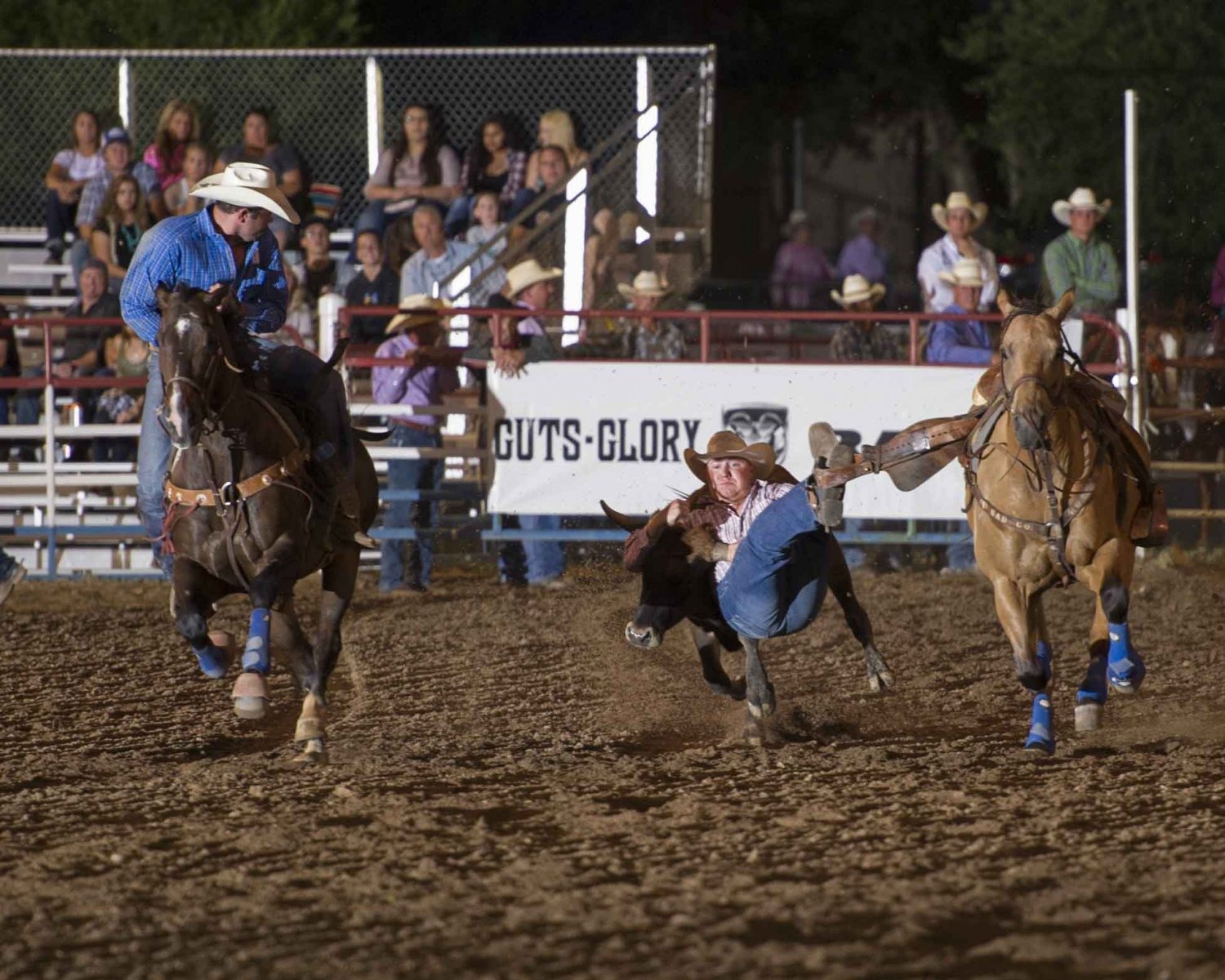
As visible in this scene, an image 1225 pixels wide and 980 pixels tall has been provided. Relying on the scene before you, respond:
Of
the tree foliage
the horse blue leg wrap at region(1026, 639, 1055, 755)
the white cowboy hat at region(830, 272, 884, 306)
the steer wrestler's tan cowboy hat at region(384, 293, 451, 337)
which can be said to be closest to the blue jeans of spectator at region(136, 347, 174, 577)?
the horse blue leg wrap at region(1026, 639, 1055, 755)

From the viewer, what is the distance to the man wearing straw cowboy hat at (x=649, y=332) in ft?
41.5

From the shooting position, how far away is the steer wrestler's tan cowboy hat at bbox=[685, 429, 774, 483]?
7.29 meters

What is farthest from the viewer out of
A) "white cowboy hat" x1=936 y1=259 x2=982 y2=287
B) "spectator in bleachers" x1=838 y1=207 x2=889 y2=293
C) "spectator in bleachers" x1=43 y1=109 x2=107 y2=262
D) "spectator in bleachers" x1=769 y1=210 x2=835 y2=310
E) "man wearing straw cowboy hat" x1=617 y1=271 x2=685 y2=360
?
"spectator in bleachers" x1=769 y1=210 x2=835 y2=310

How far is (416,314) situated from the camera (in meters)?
12.1

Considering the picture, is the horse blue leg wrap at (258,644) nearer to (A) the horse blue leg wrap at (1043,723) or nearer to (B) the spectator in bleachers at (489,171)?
(A) the horse blue leg wrap at (1043,723)

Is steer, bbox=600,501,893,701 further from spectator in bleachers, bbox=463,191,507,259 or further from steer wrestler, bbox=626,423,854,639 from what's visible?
spectator in bleachers, bbox=463,191,507,259

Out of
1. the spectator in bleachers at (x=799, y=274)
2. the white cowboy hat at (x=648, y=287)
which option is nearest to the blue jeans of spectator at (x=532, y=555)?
the white cowboy hat at (x=648, y=287)

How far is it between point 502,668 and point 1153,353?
5.79 metres

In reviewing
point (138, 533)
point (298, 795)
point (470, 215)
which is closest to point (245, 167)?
point (298, 795)

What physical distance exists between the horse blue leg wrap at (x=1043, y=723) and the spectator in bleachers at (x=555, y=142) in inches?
310

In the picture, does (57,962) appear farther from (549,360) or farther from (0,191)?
(0,191)

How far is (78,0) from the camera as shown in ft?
62.1

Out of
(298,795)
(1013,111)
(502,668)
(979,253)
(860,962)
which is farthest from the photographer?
(1013,111)

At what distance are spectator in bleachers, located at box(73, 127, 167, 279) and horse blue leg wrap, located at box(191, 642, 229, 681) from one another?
7659 mm
